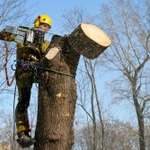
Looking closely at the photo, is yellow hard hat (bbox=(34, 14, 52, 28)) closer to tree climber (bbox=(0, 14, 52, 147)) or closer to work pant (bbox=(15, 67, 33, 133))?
tree climber (bbox=(0, 14, 52, 147))

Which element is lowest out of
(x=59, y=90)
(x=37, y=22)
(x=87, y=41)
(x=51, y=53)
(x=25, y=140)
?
(x=25, y=140)

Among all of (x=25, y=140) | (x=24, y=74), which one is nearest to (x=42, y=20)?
(x=24, y=74)

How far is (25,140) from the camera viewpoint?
9.05ft

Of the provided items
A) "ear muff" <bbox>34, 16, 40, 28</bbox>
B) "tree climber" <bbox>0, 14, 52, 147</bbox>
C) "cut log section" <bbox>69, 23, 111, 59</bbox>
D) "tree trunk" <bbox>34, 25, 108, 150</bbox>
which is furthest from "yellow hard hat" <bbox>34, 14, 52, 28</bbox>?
"cut log section" <bbox>69, 23, 111, 59</bbox>

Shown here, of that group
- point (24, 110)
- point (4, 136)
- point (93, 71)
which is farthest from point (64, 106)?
point (4, 136)

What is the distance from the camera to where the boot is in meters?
2.69

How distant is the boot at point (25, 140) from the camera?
2.69 meters

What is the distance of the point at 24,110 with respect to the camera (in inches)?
120

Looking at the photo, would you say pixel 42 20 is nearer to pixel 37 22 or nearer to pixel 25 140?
pixel 37 22

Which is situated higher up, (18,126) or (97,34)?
(97,34)

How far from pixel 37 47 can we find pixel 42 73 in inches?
16.2

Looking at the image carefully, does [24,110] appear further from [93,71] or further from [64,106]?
[93,71]

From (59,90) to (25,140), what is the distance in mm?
528

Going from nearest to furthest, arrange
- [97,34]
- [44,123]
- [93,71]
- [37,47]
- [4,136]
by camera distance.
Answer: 1. [44,123]
2. [97,34]
3. [37,47]
4. [93,71]
5. [4,136]
